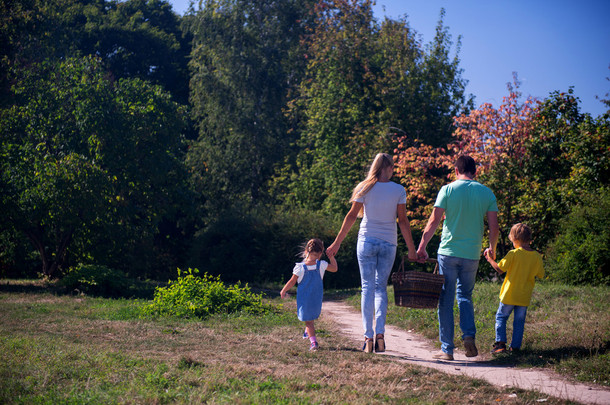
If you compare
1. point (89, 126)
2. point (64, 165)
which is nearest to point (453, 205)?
point (64, 165)

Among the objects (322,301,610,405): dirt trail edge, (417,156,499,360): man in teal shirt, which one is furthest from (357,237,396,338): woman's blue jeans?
(322,301,610,405): dirt trail edge

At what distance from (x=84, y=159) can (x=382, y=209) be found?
38.9ft

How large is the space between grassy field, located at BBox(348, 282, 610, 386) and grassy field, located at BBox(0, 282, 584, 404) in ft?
4.01

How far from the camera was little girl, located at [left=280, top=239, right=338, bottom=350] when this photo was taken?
6965mm

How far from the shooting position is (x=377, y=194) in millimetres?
6562

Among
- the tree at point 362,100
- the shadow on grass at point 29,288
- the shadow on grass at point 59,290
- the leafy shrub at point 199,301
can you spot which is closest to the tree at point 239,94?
the tree at point 362,100

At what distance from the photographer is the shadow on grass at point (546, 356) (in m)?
6.18

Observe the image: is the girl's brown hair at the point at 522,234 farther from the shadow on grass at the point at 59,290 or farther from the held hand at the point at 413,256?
the shadow on grass at the point at 59,290

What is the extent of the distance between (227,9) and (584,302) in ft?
77.9

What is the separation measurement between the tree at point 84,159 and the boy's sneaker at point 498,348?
12.2 meters

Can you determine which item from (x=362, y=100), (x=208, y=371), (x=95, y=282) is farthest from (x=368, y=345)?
(x=362, y=100)

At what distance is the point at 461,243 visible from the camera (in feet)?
21.2

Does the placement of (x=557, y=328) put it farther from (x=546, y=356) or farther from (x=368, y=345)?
(x=368, y=345)

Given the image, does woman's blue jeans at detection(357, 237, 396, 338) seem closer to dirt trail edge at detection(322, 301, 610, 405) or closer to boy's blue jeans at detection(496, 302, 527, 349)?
dirt trail edge at detection(322, 301, 610, 405)
